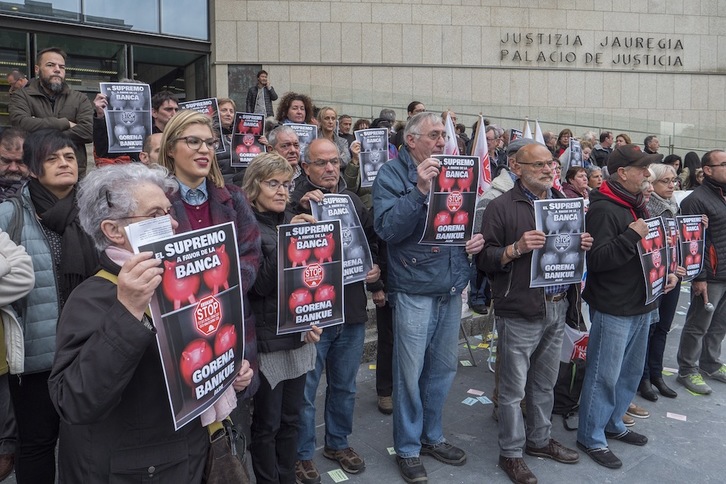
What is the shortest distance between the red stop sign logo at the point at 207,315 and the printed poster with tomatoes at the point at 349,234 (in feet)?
5.35

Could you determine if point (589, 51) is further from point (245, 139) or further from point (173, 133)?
point (173, 133)

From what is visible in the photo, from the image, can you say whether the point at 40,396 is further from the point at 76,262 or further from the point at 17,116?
the point at 17,116

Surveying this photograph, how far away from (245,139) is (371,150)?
1491mm

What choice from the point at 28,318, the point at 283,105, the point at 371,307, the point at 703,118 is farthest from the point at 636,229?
the point at 703,118

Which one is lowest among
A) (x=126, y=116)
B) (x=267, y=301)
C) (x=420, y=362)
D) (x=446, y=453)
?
(x=446, y=453)

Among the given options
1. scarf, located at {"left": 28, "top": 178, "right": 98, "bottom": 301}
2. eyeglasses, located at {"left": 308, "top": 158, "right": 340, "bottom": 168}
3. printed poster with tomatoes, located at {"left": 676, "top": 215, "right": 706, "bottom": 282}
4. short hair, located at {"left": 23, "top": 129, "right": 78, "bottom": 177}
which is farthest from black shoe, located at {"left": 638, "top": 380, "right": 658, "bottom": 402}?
short hair, located at {"left": 23, "top": 129, "right": 78, "bottom": 177}

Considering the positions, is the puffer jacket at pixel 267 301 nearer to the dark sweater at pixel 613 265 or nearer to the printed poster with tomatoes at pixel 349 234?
the printed poster with tomatoes at pixel 349 234

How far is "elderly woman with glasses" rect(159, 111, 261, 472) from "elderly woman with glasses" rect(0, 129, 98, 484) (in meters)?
0.64

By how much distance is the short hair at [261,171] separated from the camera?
3430mm

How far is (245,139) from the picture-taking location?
638 centimetres

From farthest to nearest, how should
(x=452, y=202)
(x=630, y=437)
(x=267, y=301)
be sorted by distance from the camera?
(x=630, y=437) → (x=452, y=202) → (x=267, y=301)

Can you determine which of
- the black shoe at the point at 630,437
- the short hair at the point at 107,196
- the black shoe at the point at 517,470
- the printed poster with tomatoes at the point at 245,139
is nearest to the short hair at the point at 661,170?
the black shoe at the point at 630,437

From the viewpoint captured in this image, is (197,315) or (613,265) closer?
(197,315)

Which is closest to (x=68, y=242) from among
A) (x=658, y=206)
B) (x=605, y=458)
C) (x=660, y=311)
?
(x=605, y=458)
